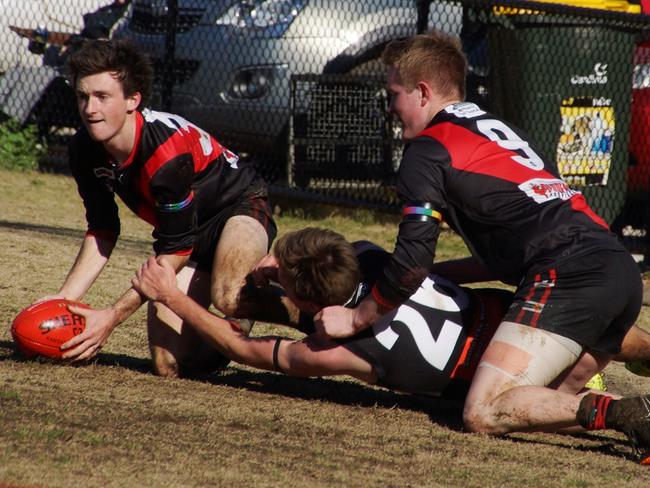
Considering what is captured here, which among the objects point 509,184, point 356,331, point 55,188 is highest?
point 509,184

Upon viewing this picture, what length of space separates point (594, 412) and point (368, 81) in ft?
20.8

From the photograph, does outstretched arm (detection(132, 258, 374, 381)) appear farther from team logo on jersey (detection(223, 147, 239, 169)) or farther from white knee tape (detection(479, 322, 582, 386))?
team logo on jersey (detection(223, 147, 239, 169))

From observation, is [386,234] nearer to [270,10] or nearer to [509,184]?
[270,10]

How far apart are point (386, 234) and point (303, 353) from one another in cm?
556

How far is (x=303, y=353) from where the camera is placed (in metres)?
5.02

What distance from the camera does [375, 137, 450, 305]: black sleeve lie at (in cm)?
467

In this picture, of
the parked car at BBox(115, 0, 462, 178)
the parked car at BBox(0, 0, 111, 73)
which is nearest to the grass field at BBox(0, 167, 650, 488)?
the parked car at BBox(115, 0, 462, 178)

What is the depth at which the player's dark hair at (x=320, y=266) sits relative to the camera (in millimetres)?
4910

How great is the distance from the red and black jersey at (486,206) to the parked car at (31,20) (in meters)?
9.06

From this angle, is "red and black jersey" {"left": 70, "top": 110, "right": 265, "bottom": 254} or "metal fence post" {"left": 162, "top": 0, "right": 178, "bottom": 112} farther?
"metal fence post" {"left": 162, "top": 0, "right": 178, "bottom": 112}

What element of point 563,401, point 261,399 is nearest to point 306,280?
point 261,399

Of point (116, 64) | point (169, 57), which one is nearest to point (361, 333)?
point (116, 64)

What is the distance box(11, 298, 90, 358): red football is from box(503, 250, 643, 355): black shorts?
2.03 meters

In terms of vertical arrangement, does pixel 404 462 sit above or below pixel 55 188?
above
